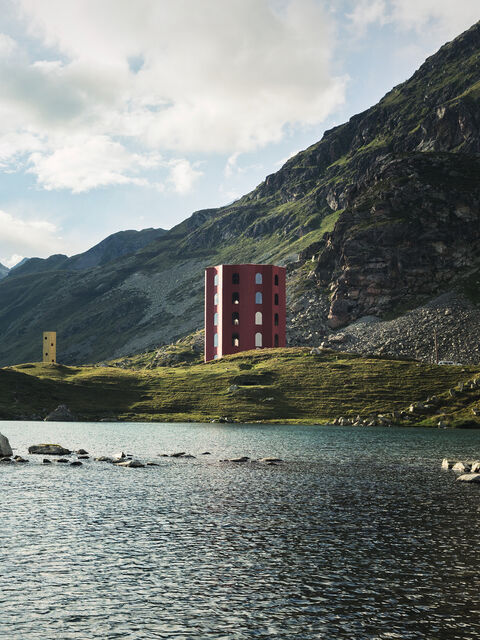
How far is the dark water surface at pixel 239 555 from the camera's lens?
1961cm

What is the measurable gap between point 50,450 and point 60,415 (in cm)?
8009

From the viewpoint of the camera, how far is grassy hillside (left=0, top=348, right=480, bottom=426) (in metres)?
148

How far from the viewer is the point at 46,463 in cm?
6519

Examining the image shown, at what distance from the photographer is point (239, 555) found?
28.0m

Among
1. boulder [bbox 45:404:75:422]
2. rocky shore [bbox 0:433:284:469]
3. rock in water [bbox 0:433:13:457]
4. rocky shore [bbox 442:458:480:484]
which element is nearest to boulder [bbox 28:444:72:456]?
rocky shore [bbox 0:433:284:469]

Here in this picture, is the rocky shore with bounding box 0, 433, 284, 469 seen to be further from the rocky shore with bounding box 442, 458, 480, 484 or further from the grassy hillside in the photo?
the grassy hillside

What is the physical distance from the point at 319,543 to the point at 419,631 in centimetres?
1175

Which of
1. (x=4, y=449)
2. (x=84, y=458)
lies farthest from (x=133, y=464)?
(x=4, y=449)

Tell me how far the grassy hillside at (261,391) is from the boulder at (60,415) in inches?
113

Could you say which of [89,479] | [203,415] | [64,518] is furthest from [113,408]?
[64,518]

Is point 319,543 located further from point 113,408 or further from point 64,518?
point 113,408

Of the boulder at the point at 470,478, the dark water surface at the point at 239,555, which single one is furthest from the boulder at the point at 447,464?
the boulder at the point at 470,478

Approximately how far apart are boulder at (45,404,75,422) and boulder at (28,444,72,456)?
75.5 m

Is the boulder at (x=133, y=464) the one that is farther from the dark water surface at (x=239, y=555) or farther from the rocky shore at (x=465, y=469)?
the rocky shore at (x=465, y=469)
